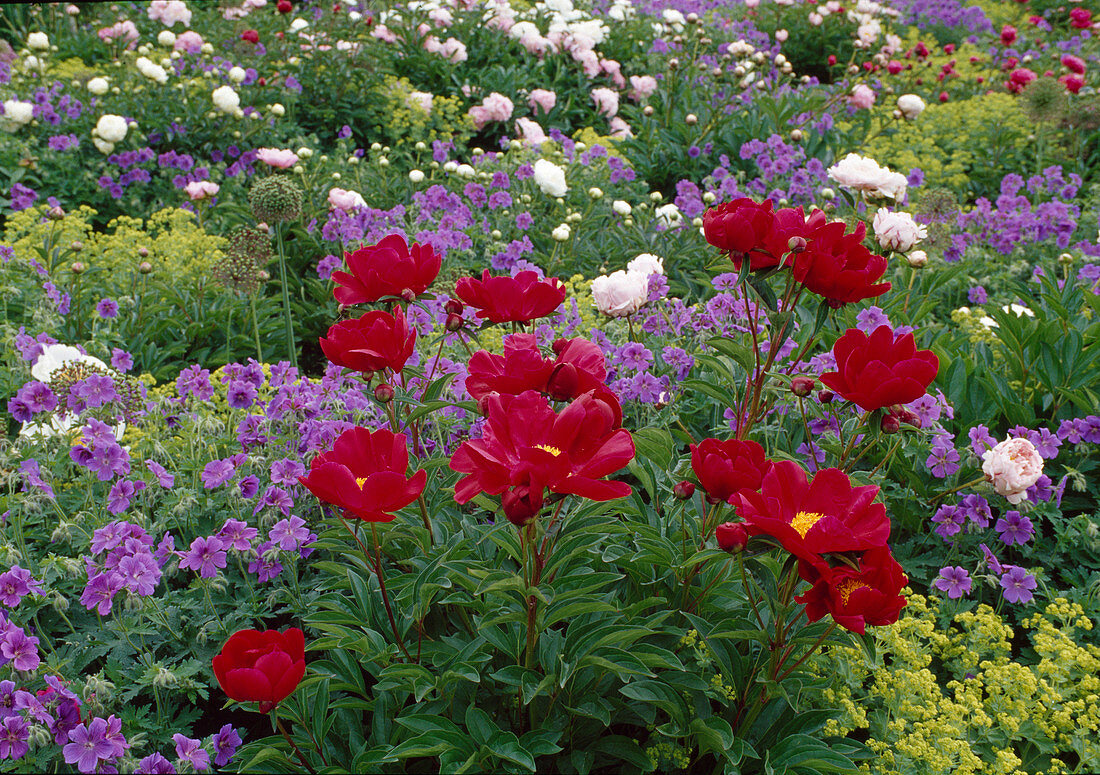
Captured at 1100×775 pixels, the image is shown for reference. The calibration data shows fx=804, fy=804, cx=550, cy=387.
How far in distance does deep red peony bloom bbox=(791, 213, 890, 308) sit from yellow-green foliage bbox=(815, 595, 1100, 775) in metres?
0.80

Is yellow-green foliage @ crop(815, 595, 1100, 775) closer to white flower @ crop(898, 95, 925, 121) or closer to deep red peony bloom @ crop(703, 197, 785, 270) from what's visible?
deep red peony bloom @ crop(703, 197, 785, 270)

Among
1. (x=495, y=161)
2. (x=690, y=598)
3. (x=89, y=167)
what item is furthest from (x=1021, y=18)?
(x=690, y=598)

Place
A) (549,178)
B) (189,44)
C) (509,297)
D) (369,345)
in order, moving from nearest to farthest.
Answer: (369,345), (509,297), (549,178), (189,44)

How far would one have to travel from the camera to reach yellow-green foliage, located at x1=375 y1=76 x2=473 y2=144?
5.74m

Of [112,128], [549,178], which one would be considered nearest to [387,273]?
[549,178]

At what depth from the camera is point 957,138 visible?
21.7ft

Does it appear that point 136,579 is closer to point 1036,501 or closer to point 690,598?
point 690,598

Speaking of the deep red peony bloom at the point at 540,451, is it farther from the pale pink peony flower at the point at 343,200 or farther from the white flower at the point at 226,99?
the white flower at the point at 226,99

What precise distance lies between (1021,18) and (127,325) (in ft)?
38.4

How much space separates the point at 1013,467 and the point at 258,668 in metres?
1.89

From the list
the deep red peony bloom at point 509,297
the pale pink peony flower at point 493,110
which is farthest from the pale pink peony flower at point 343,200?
the deep red peony bloom at point 509,297

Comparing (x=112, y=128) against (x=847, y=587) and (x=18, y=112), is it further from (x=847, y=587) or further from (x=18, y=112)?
(x=847, y=587)

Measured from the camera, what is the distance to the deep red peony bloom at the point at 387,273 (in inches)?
66.2

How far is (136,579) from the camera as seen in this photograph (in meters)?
1.76
